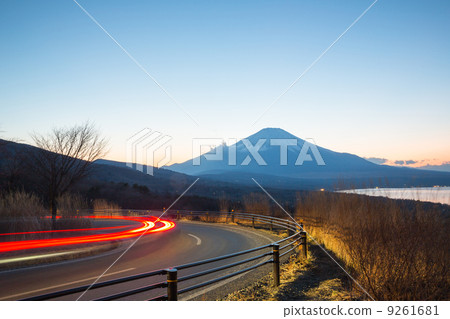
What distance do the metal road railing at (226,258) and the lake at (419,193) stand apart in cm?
A: 321

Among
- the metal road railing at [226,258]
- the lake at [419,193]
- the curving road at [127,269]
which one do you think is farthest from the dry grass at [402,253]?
the curving road at [127,269]

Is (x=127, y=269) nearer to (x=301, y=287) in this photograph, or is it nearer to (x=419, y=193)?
(x=301, y=287)

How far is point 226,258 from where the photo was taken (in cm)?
Result: 765

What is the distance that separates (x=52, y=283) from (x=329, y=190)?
42.3ft

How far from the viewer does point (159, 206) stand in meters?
50.4

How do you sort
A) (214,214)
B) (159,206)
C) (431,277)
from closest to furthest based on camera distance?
(431,277)
(214,214)
(159,206)

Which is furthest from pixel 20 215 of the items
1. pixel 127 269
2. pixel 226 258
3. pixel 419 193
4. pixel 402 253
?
pixel 419 193

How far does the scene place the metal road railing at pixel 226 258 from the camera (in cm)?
462

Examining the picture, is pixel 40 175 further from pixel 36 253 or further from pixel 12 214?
pixel 36 253

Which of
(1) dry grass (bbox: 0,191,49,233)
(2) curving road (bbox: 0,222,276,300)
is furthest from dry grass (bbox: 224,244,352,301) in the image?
(1) dry grass (bbox: 0,191,49,233)

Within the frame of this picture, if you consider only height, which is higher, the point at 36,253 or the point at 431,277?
the point at 431,277

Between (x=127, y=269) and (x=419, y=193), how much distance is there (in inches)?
385

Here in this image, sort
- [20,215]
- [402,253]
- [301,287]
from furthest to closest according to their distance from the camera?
[20,215] → [301,287] → [402,253]
